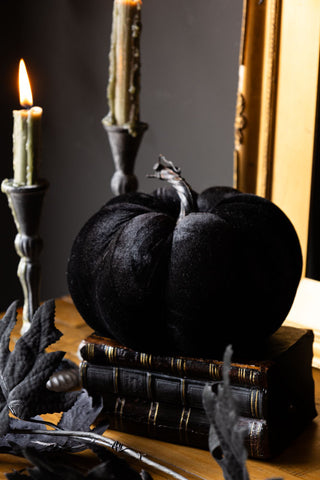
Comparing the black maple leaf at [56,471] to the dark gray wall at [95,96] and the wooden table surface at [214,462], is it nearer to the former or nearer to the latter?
the wooden table surface at [214,462]

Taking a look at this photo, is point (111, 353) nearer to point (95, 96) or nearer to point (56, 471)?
point (56, 471)

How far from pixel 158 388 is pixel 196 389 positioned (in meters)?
0.05

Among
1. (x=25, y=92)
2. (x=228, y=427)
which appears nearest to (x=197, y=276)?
(x=228, y=427)

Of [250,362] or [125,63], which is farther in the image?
[125,63]

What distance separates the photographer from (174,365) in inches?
30.2

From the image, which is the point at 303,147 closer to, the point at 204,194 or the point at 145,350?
the point at 204,194

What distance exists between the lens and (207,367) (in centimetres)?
75

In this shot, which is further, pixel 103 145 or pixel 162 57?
pixel 103 145

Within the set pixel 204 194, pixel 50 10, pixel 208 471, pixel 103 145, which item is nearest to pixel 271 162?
pixel 204 194

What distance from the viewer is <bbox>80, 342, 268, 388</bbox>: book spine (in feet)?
2.39

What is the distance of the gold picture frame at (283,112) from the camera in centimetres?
102

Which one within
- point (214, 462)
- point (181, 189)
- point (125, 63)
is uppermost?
point (125, 63)

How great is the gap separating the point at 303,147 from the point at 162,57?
505mm

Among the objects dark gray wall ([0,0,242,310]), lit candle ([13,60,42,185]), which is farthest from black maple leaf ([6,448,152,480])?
dark gray wall ([0,0,242,310])
